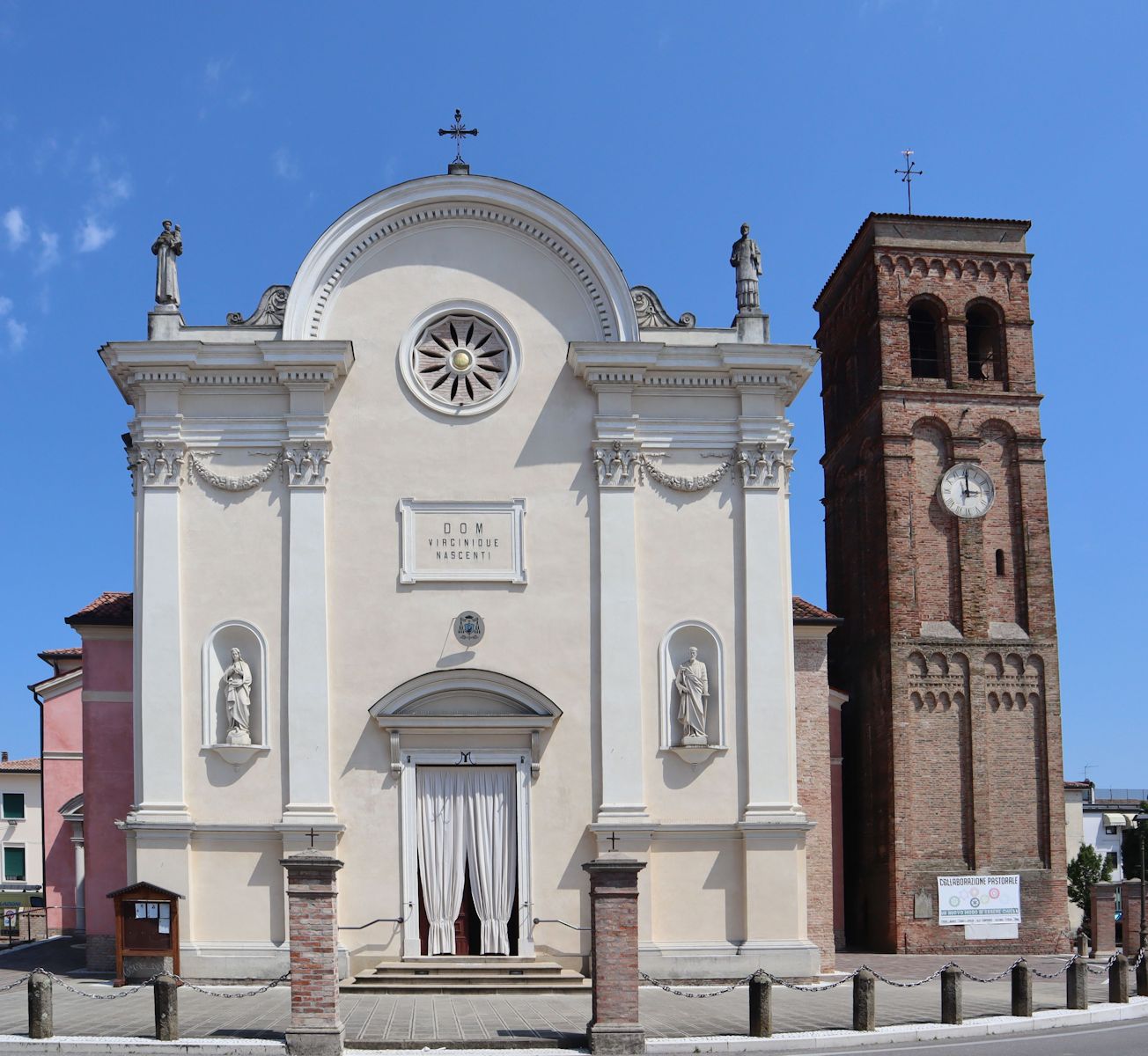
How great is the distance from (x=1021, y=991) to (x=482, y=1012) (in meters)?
6.92

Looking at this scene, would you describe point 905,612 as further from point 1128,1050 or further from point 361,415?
point 1128,1050

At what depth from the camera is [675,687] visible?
22844mm

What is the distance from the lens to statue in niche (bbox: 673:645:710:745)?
2261 cm

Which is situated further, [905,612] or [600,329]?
[905,612]

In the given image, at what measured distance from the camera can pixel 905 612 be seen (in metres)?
29.9

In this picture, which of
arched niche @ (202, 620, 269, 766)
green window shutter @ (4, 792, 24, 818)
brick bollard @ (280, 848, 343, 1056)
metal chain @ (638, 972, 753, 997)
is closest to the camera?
brick bollard @ (280, 848, 343, 1056)

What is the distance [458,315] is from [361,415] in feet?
7.56

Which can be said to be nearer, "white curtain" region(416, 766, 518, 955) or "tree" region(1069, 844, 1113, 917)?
"white curtain" region(416, 766, 518, 955)

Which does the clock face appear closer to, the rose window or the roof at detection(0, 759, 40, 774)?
the rose window

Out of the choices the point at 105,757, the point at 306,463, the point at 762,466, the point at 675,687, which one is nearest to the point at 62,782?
the point at 105,757

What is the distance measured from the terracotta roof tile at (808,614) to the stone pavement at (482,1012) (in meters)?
6.45

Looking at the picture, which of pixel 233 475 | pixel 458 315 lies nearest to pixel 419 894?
pixel 233 475

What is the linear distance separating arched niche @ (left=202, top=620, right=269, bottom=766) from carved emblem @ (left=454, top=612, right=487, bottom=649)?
2.97 m

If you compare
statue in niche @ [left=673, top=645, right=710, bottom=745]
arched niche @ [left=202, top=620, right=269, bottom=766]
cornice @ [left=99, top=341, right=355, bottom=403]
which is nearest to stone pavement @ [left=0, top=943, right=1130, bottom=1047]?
arched niche @ [left=202, top=620, right=269, bottom=766]
